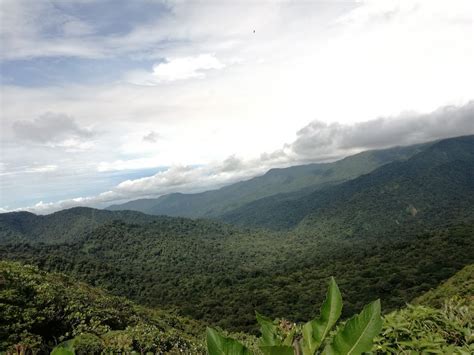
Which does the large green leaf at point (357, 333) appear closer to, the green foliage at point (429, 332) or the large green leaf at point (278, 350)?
the large green leaf at point (278, 350)

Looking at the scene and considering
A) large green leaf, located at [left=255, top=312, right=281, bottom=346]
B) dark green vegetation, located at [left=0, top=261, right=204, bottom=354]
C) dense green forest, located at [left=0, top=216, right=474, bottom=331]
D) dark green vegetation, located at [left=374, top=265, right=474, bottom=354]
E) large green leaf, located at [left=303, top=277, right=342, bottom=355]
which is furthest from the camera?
dense green forest, located at [left=0, top=216, right=474, bottom=331]

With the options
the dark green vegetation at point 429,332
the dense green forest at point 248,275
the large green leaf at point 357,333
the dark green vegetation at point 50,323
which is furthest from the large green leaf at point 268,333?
the dense green forest at point 248,275

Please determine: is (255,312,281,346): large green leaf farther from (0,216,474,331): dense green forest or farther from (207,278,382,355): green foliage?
(0,216,474,331): dense green forest

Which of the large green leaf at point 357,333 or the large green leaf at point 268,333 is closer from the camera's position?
the large green leaf at point 357,333

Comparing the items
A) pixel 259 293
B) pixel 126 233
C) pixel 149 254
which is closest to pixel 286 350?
pixel 259 293

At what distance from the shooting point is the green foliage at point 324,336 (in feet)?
4.03

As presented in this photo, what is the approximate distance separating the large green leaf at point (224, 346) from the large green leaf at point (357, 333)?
0.37m

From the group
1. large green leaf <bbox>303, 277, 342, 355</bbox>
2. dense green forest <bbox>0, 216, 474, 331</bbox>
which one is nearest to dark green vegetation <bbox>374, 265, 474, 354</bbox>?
large green leaf <bbox>303, 277, 342, 355</bbox>

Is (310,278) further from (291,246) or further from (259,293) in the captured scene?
(291,246)

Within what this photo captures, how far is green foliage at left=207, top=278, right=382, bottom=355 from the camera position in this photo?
1.23m

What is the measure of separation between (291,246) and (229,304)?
387ft

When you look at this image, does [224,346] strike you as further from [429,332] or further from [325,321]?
[429,332]

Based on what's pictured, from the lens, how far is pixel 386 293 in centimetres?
7156

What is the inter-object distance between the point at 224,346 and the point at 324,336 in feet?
1.60
